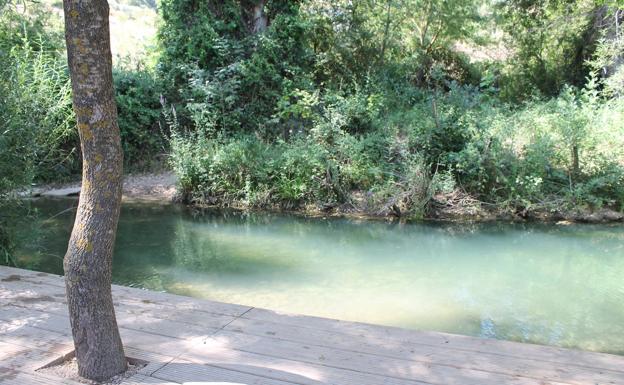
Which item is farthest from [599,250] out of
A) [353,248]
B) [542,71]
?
[542,71]

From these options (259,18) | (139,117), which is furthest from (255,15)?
(139,117)

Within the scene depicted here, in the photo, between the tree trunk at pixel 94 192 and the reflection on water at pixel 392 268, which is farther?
the reflection on water at pixel 392 268

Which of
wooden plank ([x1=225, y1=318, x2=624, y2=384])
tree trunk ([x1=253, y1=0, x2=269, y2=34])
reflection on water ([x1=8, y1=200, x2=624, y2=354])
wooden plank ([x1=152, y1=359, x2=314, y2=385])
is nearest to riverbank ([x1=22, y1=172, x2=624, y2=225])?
reflection on water ([x1=8, y1=200, x2=624, y2=354])

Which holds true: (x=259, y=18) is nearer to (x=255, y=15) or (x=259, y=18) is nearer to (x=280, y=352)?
(x=255, y=15)

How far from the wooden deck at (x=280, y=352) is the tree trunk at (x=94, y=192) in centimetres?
22

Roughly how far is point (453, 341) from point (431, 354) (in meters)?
0.24

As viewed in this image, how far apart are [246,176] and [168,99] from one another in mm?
3857

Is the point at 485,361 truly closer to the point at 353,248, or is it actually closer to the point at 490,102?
the point at 353,248

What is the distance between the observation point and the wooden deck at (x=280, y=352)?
2529 millimetres

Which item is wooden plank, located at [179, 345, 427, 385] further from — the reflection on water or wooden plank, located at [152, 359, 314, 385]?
the reflection on water

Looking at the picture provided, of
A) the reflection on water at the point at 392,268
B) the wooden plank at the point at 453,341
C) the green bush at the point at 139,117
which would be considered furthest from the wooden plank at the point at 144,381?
the green bush at the point at 139,117

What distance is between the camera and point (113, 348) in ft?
8.27

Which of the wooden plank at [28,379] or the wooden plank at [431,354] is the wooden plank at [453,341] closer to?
the wooden plank at [431,354]

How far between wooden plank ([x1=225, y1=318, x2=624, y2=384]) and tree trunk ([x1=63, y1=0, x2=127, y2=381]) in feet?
2.79
